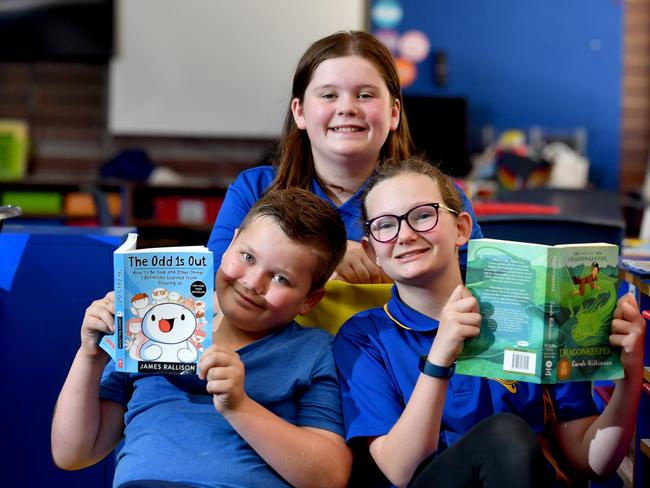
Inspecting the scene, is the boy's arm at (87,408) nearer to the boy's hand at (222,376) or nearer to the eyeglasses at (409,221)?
the boy's hand at (222,376)

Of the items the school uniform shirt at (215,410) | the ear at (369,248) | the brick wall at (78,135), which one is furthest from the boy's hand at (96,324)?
the brick wall at (78,135)

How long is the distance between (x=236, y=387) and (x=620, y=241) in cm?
146

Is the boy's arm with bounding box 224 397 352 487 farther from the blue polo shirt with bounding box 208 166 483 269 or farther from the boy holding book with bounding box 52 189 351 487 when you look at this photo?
the blue polo shirt with bounding box 208 166 483 269

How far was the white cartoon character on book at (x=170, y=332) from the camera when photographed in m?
1.34

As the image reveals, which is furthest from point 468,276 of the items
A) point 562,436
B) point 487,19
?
point 487,19

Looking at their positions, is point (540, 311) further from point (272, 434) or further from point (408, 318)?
point (272, 434)

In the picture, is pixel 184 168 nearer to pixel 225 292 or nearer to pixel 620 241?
pixel 620 241

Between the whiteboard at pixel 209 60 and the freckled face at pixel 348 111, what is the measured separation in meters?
4.27

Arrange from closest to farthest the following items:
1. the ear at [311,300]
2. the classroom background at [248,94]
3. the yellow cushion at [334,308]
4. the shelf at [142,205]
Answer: the ear at [311,300], the yellow cushion at [334,308], the shelf at [142,205], the classroom background at [248,94]

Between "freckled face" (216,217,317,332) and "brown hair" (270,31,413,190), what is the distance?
0.47 m

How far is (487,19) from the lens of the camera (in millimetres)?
6504

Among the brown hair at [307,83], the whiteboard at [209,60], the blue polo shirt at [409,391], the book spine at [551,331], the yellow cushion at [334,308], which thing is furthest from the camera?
the whiteboard at [209,60]

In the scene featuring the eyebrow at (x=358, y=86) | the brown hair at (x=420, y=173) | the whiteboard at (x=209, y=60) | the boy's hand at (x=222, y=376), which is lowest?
the boy's hand at (x=222, y=376)

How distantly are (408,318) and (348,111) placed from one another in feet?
1.91
